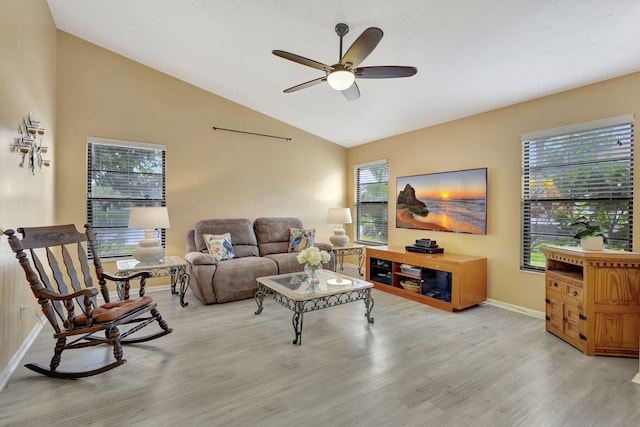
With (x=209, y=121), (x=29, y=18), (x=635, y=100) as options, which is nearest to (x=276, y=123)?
(x=209, y=121)

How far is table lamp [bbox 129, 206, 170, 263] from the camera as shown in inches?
142

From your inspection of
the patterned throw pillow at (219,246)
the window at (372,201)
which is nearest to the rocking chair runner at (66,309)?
the patterned throw pillow at (219,246)

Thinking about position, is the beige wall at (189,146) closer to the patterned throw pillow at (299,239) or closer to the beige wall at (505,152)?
the patterned throw pillow at (299,239)

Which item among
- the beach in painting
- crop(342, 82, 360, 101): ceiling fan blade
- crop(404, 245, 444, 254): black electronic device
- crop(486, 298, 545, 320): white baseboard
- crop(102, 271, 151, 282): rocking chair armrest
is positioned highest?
crop(342, 82, 360, 101): ceiling fan blade

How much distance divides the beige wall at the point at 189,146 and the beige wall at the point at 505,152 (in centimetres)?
209

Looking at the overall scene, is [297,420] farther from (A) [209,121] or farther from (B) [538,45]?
(A) [209,121]

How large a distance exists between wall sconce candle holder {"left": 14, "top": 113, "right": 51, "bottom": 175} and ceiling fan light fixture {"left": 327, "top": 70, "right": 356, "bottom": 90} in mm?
2588

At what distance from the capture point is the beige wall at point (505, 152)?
3.05 meters

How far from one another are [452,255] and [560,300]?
1.35m

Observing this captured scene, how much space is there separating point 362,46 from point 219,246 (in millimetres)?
3151

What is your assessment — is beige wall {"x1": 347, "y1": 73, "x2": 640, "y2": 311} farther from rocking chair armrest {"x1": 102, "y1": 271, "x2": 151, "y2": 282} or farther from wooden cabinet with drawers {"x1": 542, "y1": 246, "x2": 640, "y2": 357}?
rocking chair armrest {"x1": 102, "y1": 271, "x2": 151, "y2": 282}

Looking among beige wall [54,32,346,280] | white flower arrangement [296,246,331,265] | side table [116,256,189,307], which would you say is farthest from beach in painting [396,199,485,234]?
side table [116,256,189,307]

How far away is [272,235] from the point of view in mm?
5062

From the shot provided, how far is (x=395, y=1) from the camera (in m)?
2.40
